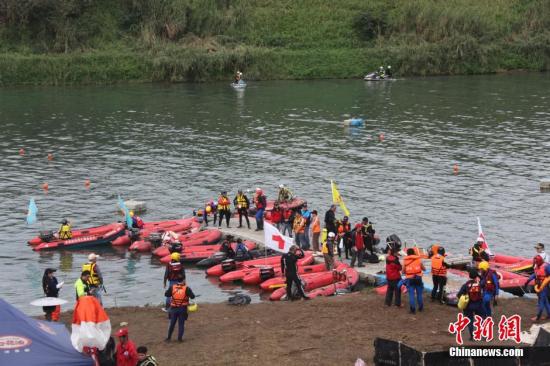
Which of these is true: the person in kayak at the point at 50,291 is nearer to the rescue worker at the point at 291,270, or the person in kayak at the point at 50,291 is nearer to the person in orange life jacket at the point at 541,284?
the rescue worker at the point at 291,270

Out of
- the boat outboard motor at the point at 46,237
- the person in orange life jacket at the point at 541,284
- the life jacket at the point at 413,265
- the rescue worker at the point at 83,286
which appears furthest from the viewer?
the boat outboard motor at the point at 46,237

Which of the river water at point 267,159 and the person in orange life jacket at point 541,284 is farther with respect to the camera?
the river water at point 267,159

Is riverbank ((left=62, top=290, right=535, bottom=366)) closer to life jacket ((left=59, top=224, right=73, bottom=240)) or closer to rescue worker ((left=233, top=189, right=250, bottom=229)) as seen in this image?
rescue worker ((left=233, top=189, right=250, bottom=229))

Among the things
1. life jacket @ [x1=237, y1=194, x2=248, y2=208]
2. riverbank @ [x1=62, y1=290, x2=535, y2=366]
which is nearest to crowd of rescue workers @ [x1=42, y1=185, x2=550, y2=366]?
riverbank @ [x1=62, y1=290, x2=535, y2=366]

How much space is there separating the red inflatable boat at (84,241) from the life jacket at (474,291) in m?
19.6

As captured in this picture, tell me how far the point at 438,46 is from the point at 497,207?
57.1m

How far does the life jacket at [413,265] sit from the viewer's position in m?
20.7

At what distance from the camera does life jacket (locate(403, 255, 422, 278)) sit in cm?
2066

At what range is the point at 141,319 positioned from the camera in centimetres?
2275

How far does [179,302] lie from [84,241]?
53.4 feet

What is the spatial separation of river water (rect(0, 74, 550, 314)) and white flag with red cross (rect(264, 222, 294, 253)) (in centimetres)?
304

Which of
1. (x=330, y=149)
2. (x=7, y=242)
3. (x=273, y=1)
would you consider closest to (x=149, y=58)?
(x=273, y=1)

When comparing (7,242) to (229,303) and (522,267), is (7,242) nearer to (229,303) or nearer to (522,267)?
(229,303)

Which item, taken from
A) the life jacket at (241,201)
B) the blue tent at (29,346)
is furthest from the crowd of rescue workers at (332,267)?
the life jacket at (241,201)
